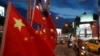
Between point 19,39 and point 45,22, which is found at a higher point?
point 45,22

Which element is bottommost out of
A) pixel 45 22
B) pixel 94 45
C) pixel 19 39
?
pixel 94 45

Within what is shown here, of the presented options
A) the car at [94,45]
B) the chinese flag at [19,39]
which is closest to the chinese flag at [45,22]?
the chinese flag at [19,39]

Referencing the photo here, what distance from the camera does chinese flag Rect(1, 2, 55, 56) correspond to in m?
5.18

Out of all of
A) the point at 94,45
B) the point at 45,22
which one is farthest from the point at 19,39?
the point at 94,45

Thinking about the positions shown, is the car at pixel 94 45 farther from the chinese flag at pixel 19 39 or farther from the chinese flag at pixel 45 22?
the chinese flag at pixel 19 39

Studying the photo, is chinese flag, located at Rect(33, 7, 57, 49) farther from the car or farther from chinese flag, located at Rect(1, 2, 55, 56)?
the car

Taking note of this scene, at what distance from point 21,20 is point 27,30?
0.24 m

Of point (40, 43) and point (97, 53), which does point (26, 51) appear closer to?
point (40, 43)

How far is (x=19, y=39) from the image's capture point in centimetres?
546

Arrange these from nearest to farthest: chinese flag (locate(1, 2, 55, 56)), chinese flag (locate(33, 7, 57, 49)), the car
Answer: chinese flag (locate(1, 2, 55, 56)), chinese flag (locate(33, 7, 57, 49)), the car

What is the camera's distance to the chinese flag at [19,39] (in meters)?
5.18

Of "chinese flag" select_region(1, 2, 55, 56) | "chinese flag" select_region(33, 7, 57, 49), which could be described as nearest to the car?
"chinese flag" select_region(33, 7, 57, 49)

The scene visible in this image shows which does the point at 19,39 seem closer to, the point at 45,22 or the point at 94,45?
the point at 45,22

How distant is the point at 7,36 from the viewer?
516cm
